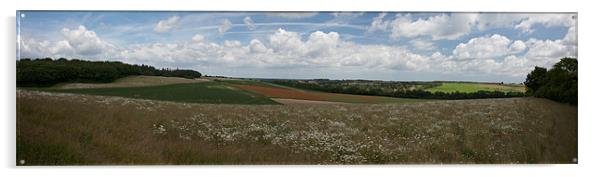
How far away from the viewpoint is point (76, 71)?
618 centimetres

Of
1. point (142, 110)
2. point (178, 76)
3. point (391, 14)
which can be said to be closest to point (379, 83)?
point (391, 14)

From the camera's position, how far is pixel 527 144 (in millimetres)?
6516

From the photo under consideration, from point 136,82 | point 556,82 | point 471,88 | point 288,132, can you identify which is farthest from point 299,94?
point 556,82

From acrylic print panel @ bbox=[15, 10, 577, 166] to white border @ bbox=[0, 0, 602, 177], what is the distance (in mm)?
103

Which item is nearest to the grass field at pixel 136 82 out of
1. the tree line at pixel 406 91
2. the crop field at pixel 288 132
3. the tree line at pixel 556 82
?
the crop field at pixel 288 132

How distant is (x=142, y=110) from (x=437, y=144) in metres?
3.87

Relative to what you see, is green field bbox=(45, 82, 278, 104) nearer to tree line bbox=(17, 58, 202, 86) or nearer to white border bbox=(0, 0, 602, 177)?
tree line bbox=(17, 58, 202, 86)

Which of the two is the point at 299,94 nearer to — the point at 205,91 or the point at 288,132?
the point at 288,132

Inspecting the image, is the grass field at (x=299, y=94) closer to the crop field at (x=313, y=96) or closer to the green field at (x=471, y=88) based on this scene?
the crop field at (x=313, y=96)

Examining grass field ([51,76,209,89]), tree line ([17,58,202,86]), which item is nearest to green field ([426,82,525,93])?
tree line ([17,58,202,86])

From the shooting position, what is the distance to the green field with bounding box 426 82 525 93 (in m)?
6.51

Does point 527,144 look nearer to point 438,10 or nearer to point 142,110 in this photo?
point 438,10

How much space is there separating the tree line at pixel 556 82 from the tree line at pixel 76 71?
4438 millimetres

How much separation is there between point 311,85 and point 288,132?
71 cm
